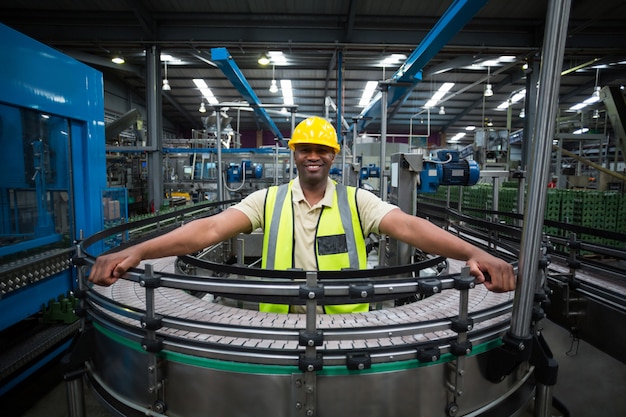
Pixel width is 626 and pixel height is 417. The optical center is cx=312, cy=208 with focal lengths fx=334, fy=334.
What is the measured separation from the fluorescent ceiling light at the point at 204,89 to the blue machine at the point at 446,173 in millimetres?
12649

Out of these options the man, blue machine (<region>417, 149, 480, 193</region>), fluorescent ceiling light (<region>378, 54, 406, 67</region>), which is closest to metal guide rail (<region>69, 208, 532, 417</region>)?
the man

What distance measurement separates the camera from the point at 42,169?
321cm

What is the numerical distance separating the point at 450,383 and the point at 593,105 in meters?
22.2

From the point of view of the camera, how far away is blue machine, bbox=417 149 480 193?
3.06 meters

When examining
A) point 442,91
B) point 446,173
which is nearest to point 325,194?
point 446,173

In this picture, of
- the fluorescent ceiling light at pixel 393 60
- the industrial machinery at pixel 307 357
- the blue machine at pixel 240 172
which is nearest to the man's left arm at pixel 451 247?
the industrial machinery at pixel 307 357

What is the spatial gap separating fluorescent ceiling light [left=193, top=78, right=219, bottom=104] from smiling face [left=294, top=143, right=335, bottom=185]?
1326cm

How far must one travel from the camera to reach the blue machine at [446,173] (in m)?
3.06

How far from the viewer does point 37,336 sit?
284cm

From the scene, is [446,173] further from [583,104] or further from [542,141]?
[583,104]

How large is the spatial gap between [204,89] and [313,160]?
15.7m

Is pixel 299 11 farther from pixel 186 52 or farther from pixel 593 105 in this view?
pixel 593 105

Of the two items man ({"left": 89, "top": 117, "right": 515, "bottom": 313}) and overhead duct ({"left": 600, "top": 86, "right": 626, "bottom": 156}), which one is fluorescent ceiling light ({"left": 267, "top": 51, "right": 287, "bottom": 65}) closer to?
overhead duct ({"left": 600, "top": 86, "right": 626, "bottom": 156})

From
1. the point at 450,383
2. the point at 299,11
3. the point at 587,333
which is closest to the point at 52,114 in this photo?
the point at 450,383
